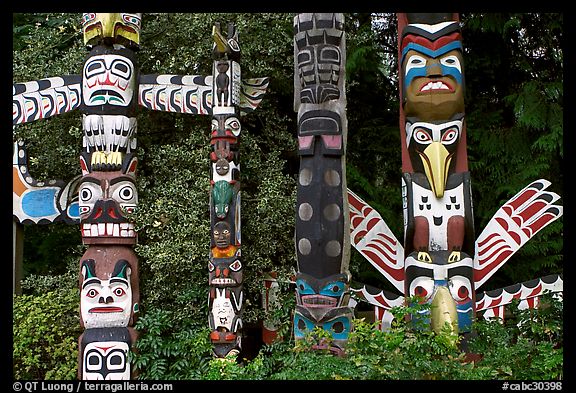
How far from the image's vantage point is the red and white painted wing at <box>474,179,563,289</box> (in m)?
6.91

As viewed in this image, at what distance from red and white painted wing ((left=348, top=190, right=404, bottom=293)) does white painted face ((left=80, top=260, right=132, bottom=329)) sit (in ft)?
7.91

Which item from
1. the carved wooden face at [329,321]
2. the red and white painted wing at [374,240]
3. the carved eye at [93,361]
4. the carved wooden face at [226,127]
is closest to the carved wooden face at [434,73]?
the red and white painted wing at [374,240]

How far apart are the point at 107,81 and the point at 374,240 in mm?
3261

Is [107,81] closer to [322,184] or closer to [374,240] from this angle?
[322,184]

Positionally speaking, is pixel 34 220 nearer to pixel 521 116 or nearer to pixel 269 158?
pixel 269 158

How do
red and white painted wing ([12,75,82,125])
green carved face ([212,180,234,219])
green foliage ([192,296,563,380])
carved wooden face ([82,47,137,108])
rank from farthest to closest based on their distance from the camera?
red and white painted wing ([12,75,82,125]) → carved wooden face ([82,47,137,108]) → green carved face ([212,180,234,219]) → green foliage ([192,296,563,380])

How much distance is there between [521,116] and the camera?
332 inches

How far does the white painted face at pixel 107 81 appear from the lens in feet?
23.2

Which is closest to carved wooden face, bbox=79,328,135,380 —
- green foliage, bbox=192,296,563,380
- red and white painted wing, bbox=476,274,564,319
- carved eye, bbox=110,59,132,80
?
green foliage, bbox=192,296,563,380

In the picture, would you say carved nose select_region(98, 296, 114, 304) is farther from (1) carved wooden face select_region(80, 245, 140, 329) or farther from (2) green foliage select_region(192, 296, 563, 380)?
(2) green foliage select_region(192, 296, 563, 380)

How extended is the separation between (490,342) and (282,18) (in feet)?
19.0

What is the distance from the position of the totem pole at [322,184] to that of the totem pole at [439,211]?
66 cm

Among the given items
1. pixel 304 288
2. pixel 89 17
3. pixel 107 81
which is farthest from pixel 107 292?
pixel 89 17

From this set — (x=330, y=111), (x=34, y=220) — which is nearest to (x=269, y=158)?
(x=330, y=111)
